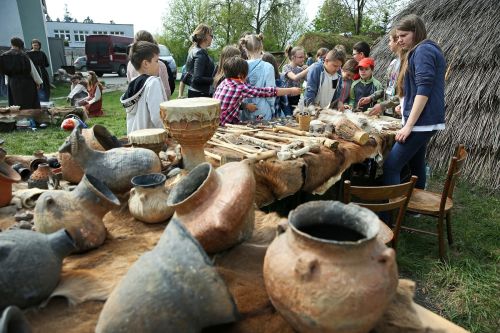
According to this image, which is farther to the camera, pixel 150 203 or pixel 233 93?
pixel 233 93

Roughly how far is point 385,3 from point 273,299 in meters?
29.1

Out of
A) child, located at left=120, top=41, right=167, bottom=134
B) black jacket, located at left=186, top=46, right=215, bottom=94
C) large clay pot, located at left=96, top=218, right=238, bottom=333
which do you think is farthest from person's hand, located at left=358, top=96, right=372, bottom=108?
large clay pot, located at left=96, top=218, right=238, bottom=333

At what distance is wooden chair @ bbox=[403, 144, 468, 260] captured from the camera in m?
2.93

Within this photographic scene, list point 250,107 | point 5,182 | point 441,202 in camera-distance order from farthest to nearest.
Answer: point 250,107
point 441,202
point 5,182

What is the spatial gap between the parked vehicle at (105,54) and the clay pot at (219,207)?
889 inches

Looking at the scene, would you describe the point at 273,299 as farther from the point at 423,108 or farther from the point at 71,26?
the point at 71,26

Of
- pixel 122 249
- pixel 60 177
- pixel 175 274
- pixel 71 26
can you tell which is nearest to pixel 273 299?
pixel 175 274

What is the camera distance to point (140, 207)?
1.73 metres

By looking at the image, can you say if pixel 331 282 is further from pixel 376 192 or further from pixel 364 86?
Result: pixel 364 86

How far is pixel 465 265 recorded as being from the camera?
3055mm

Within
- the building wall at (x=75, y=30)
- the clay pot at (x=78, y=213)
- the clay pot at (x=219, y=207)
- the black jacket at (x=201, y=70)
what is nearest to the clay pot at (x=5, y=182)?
the clay pot at (x=78, y=213)

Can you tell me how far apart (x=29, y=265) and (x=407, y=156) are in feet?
10.5

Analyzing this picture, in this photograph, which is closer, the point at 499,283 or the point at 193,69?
the point at 499,283

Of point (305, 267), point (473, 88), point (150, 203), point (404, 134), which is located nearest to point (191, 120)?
point (150, 203)
